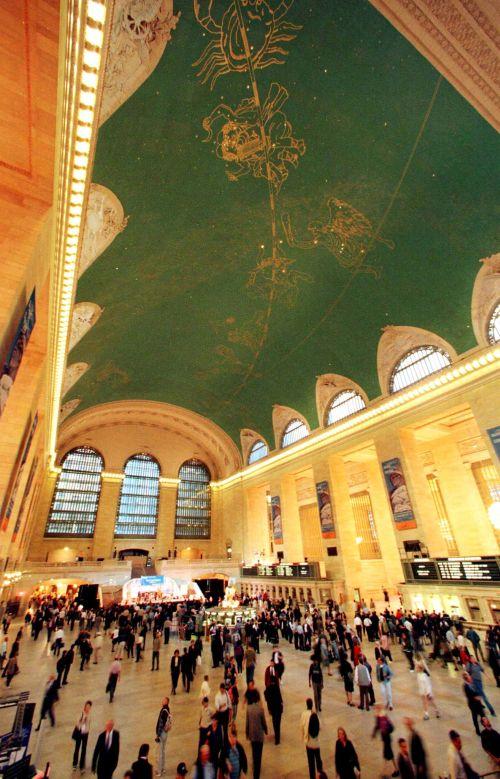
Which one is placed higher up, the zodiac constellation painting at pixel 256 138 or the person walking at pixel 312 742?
the zodiac constellation painting at pixel 256 138

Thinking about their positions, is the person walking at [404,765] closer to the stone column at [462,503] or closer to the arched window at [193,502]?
the stone column at [462,503]

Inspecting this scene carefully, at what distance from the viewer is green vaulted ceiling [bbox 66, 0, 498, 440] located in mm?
8273

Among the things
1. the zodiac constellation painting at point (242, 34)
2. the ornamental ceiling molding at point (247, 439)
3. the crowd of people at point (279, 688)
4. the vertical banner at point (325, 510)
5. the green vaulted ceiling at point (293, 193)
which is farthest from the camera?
the ornamental ceiling molding at point (247, 439)

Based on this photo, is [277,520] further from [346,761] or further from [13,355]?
[13,355]

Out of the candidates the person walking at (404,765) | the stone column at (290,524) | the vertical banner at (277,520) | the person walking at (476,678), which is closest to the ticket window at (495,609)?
the person walking at (476,678)

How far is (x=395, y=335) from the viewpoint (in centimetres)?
1623

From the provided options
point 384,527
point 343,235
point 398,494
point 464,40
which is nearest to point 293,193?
point 343,235

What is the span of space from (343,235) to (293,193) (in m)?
2.44

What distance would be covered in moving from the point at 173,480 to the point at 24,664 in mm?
20055

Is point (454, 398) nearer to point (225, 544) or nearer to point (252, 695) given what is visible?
point (252, 695)

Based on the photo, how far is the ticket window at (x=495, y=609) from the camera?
1102cm

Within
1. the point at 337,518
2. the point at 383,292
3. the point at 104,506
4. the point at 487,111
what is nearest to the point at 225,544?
the point at 104,506

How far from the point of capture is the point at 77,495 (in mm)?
Answer: 27000

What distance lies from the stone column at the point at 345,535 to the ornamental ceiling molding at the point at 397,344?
535cm
